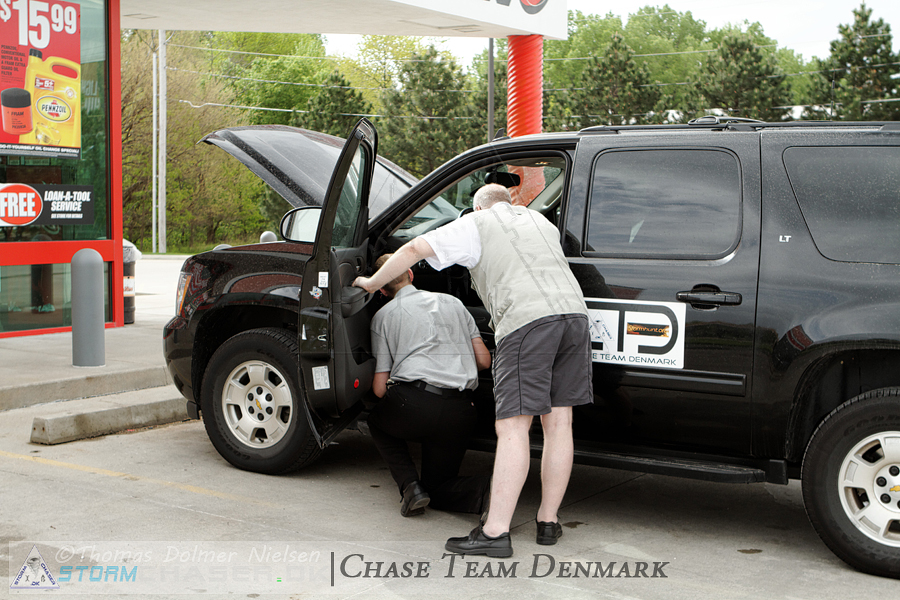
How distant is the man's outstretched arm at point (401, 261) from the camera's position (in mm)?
4406

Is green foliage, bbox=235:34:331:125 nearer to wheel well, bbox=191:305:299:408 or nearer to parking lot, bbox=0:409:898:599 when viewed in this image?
wheel well, bbox=191:305:299:408

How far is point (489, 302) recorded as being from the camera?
446cm

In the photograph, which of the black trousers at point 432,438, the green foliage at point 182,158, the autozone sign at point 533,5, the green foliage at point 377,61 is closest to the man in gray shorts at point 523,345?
the black trousers at point 432,438

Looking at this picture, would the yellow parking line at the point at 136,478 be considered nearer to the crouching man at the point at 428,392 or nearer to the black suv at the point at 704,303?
the black suv at the point at 704,303

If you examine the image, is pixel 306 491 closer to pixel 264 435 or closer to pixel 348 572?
pixel 264 435

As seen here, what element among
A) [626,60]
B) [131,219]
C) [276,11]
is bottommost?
[131,219]

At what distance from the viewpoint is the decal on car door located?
4246 millimetres

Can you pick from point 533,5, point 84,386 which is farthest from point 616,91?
point 84,386

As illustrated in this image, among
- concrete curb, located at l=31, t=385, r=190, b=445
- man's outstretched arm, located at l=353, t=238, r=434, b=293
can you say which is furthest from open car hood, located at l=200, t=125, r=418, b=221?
concrete curb, located at l=31, t=385, r=190, b=445

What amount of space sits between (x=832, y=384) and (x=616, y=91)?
37.4 m

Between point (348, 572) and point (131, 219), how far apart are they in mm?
44839

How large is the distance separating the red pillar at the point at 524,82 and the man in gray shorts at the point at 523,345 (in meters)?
13.8

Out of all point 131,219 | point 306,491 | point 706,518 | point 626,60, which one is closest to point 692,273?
point 706,518

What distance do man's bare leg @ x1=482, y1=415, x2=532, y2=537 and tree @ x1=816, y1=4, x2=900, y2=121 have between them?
33768 mm
